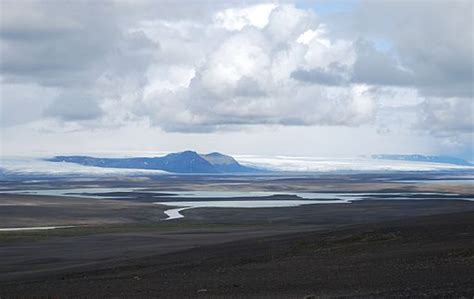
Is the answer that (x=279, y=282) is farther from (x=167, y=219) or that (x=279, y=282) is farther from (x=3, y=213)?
(x=3, y=213)

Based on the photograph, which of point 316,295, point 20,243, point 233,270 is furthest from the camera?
point 20,243

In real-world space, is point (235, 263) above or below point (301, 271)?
below

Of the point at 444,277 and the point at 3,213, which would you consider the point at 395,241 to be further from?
the point at 3,213

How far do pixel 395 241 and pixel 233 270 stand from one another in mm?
9924

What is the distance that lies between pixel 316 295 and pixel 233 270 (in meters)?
9.50

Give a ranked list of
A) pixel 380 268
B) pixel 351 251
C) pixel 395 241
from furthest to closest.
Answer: pixel 395 241
pixel 351 251
pixel 380 268

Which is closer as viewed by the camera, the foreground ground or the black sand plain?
the foreground ground

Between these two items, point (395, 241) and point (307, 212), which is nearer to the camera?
point (395, 241)

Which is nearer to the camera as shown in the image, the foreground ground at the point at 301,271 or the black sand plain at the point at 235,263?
the foreground ground at the point at 301,271

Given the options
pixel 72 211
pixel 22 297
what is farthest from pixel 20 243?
pixel 72 211

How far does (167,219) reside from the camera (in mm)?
81625

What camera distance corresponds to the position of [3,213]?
285 feet

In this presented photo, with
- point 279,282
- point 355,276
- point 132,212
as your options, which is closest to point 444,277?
point 355,276

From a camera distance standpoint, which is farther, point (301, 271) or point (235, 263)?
point (235, 263)
